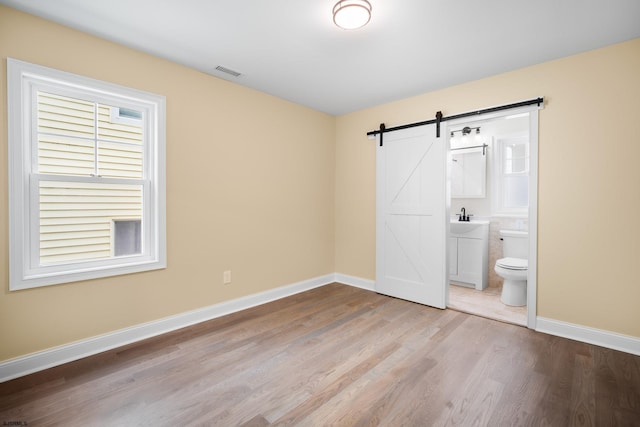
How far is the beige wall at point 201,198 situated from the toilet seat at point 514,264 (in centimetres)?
226

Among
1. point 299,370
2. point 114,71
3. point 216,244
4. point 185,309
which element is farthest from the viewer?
point 216,244

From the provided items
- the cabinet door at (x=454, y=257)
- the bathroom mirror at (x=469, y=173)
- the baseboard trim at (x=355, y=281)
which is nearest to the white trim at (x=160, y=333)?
the baseboard trim at (x=355, y=281)

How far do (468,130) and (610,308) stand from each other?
2.83m

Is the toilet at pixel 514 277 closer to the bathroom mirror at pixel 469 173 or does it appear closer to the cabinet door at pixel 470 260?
the cabinet door at pixel 470 260

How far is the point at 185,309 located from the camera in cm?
295

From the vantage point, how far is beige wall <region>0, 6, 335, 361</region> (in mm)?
2150

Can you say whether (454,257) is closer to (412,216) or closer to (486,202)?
(486,202)

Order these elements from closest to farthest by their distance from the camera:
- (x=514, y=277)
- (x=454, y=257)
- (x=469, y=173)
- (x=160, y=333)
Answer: (x=160, y=333) → (x=514, y=277) → (x=454, y=257) → (x=469, y=173)

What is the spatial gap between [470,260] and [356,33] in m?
3.40

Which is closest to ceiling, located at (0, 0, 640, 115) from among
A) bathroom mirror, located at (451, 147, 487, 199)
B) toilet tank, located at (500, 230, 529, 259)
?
bathroom mirror, located at (451, 147, 487, 199)

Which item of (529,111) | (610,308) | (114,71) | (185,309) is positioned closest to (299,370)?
(185,309)

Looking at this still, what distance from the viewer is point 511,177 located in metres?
4.34

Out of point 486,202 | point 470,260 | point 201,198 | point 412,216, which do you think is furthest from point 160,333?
point 486,202

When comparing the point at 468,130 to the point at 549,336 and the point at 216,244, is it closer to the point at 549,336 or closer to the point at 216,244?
the point at 549,336
